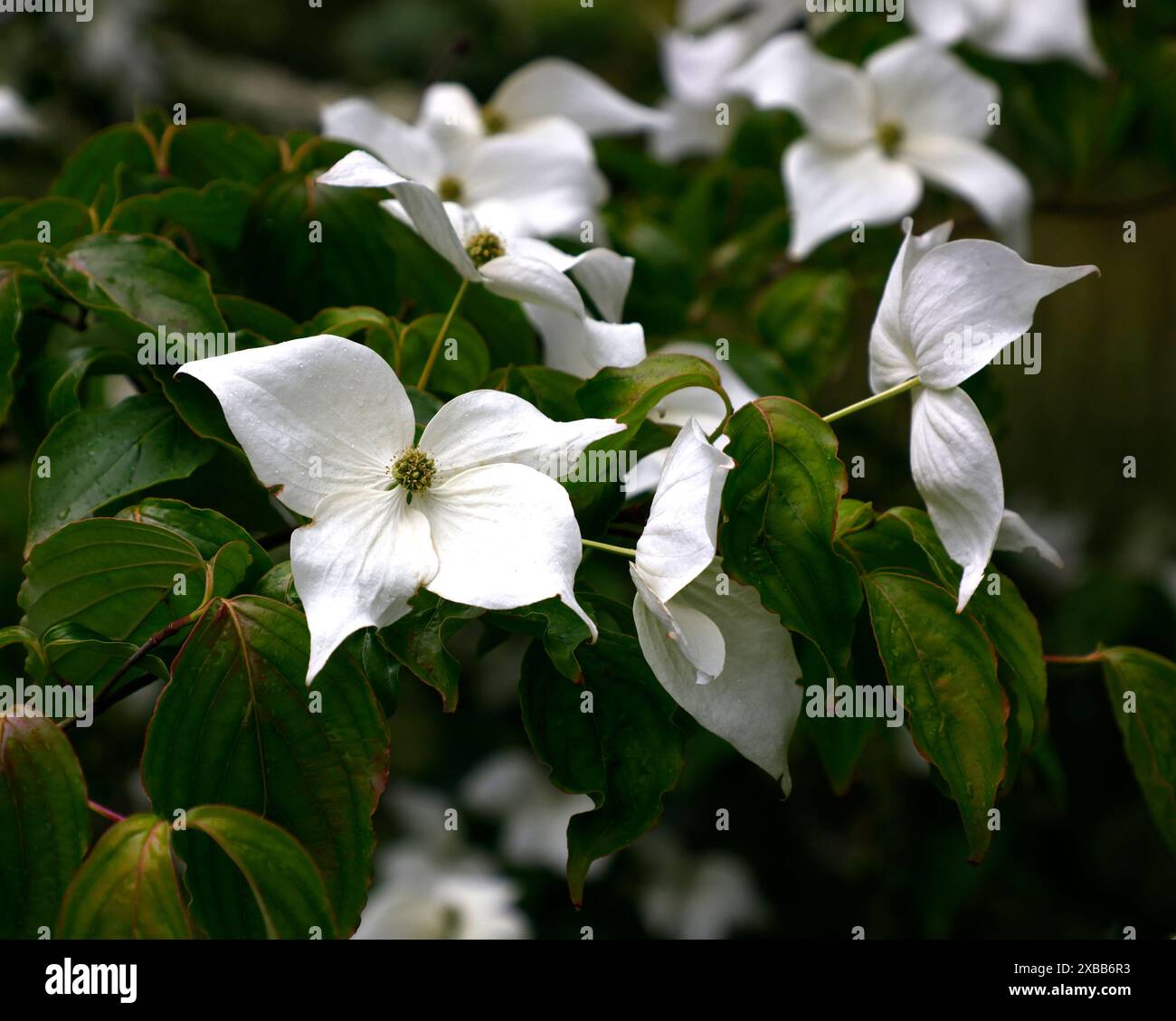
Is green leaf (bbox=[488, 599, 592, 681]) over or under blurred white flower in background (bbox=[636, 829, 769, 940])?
over

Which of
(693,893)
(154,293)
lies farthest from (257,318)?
(693,893)

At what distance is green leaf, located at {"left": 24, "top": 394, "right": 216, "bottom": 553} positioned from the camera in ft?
1.56

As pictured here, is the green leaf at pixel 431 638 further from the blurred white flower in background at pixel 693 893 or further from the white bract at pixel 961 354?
the blurred white flower in background at pixel 693 893

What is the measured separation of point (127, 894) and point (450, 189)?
1.68 ft

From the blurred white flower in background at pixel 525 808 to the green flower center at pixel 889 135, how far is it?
71cm

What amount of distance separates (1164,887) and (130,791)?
1.23 m

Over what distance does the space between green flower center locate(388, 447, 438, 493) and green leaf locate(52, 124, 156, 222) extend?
0.32 m

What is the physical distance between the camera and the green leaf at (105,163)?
661 mm

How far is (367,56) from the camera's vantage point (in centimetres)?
192

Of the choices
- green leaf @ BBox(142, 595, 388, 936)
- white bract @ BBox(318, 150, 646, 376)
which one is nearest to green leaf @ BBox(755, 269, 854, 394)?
white bract @ BBox(318, 150, 646, 376)

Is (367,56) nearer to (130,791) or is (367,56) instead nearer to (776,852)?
(130,791)

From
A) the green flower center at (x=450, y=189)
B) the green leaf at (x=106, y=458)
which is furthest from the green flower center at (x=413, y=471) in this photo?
the green flower center at (x=450, y=189)

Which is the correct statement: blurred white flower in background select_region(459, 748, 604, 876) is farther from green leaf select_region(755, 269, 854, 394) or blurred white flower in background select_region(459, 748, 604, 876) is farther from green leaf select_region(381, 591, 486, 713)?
green leaf select_region(381, 591, 486, 713)
